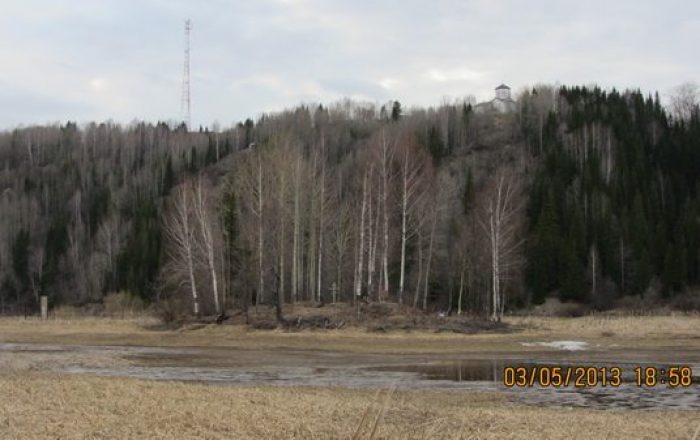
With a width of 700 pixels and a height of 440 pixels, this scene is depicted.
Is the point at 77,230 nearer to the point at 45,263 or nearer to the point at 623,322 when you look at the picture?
the point at 45,263

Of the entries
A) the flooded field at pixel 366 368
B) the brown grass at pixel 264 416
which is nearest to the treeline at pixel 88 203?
the flooded field at pixel 366 368

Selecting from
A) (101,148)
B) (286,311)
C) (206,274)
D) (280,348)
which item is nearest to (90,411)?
(280,348)

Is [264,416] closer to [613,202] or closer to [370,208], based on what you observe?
[370,208]

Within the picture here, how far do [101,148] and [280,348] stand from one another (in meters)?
119

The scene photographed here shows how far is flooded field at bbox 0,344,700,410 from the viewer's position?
60.6 ft

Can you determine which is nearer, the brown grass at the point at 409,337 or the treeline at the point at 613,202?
the brown grass at the point at 409,337

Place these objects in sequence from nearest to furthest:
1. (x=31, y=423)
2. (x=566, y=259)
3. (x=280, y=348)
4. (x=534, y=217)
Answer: (x=31, y=423), (x=280, y=348), (x=566, y=259), (x=534, y=217)

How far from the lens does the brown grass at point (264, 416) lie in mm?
11383

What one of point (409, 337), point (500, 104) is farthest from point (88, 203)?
point (409, 337)

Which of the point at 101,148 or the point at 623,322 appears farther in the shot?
the point at 101,148

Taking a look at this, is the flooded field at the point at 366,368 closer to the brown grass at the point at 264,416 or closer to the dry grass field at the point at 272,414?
the dry grass field at the point at 272,414

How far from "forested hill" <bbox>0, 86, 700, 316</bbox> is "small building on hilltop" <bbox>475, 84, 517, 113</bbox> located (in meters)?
2.50

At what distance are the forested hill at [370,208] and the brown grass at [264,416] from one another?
84.0 ft

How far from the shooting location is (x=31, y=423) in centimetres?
1186
